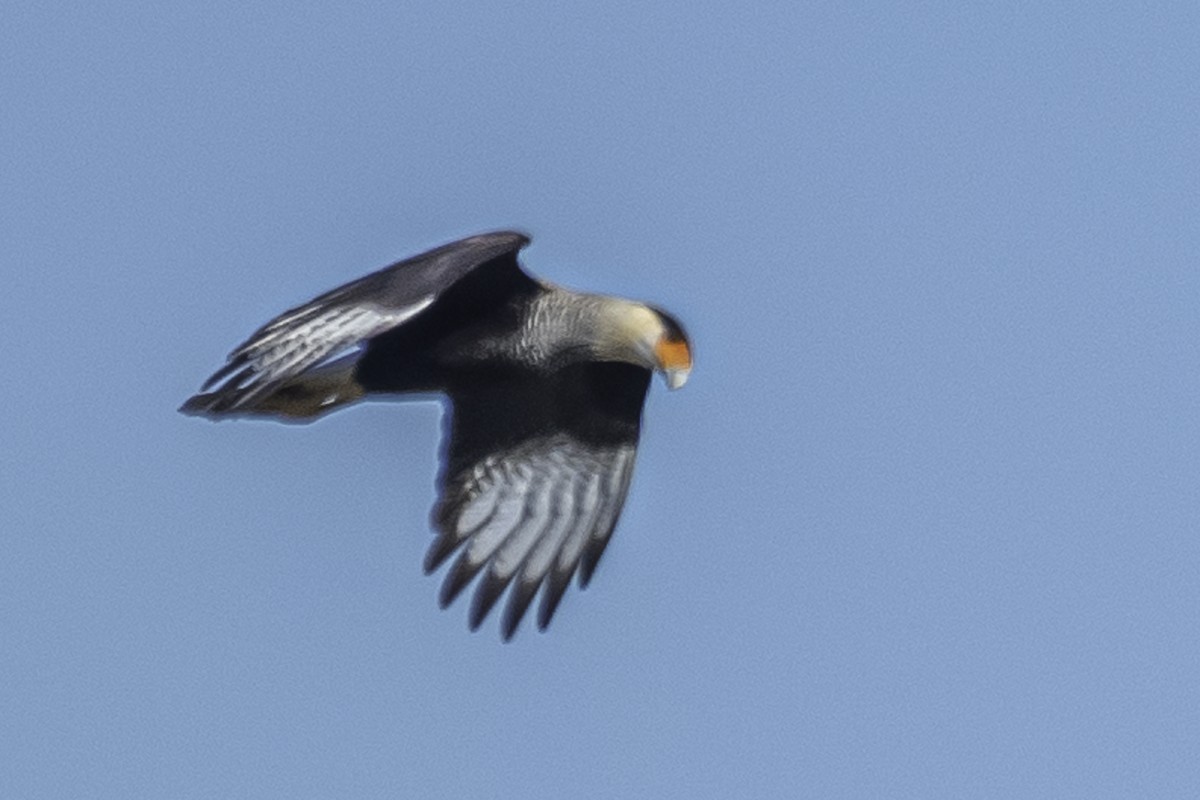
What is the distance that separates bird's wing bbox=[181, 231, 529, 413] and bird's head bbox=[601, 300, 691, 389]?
2.48 ft

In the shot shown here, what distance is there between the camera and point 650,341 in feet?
53.4

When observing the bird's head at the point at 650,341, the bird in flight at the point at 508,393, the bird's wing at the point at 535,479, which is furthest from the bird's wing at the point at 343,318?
the bird's wing at the point at 535,479

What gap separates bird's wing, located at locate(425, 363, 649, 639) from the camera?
17.0 metres

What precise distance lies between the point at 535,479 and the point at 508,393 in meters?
0.52

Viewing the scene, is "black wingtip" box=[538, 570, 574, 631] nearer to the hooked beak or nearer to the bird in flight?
the bird in flight

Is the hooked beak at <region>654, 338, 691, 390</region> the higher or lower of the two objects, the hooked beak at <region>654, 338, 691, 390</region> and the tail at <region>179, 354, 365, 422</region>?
the higher

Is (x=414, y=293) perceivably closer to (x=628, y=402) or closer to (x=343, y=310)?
(x=343, y=310)

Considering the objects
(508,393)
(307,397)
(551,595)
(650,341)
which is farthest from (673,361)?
(307,397)

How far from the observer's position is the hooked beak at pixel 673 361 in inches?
631

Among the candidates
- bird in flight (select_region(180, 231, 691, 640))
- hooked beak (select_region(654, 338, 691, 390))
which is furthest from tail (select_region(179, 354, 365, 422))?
hooked beak (select_region(654, 338, 691, 390))

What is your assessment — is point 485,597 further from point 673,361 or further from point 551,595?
point 673,361

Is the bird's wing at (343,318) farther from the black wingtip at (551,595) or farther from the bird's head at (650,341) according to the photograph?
the black wingtip at (551,595)

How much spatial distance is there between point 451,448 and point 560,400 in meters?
0.67

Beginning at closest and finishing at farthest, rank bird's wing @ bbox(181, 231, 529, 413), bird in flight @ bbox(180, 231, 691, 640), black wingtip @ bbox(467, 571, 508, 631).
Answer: bird's wing @ bbox(181, 231, 529, 413)
bird in flight @ bbox(180, 231, 691, 640)
black wingtip @ bbox(467, 571, 508, 631)
